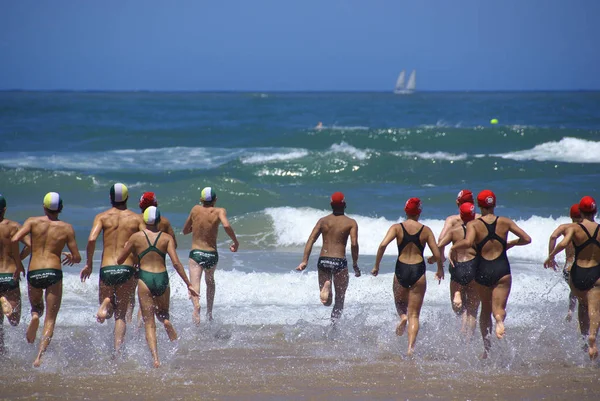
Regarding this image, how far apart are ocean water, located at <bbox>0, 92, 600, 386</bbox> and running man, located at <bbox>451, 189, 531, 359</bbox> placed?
0.60 m

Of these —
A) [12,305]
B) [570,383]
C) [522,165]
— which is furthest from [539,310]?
[522,165]

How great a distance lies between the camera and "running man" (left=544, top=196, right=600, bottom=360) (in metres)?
7.64

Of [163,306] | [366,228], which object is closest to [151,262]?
[163,306]

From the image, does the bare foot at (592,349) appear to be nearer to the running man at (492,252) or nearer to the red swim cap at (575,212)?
the running man at (492,252)

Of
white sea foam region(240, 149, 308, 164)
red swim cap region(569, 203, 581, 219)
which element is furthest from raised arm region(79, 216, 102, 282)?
white sea foam region(240, 149, 308, 164)

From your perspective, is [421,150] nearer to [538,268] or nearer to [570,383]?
[538,268]

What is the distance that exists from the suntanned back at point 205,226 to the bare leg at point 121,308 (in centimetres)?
168

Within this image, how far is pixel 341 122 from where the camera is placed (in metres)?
55.4

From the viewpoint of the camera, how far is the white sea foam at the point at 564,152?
29.5 meters

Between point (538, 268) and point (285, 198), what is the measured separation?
29.9ft

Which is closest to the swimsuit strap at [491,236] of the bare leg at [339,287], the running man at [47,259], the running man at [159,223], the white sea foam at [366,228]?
the bare leg at [339,287]

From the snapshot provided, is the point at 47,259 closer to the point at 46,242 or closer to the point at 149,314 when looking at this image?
the point at 46,242

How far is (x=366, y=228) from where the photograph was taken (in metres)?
16.7

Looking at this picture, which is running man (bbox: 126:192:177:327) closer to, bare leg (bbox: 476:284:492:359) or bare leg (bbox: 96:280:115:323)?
bare leg (bbox: 96:280:115:323)
